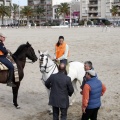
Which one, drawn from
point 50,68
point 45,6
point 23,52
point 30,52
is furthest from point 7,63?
point 45,6

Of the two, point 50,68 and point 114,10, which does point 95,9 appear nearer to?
point 114,10

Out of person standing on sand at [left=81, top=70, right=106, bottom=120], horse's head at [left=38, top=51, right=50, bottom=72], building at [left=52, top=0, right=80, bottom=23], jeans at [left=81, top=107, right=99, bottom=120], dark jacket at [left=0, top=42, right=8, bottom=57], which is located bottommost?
jeans at [left=81, top=107, right=99, bottom=120]

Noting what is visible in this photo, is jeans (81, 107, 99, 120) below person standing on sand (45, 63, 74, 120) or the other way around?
below

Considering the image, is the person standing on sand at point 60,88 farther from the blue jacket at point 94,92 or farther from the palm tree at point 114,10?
the palm tree at point 114,10

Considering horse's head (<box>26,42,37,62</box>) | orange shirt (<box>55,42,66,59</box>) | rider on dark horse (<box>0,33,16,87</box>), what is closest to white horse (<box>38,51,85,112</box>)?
orange shirt (<box>55,42,66,59</box>)

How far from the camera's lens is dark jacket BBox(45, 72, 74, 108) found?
6699mm

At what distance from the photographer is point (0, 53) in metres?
9.41

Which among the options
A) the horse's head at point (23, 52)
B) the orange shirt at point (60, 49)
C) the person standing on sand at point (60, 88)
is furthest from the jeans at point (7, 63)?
the person standing on sand at point (60, 88)

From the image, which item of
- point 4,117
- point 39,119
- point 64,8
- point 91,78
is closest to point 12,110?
point 4,117

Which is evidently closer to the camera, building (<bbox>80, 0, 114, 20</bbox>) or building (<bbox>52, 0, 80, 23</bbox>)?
building (<bbox>80, 0, 114, 20</bbox>)

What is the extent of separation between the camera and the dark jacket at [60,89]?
6699 mm

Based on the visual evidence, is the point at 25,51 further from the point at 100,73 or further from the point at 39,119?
the point at 100,73

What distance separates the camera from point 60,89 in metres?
6.74

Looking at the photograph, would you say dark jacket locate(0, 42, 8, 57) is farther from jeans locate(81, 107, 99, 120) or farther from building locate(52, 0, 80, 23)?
building locate(52, 0, 80, 23)
